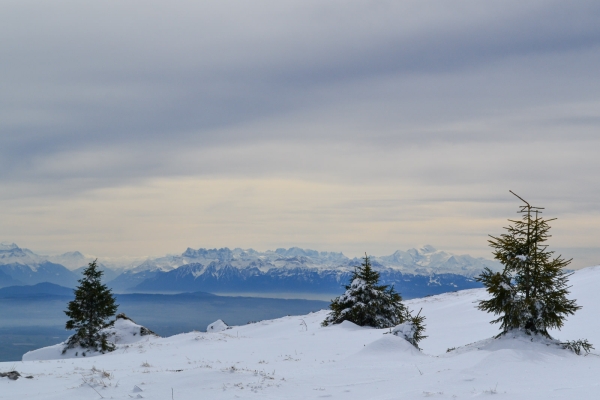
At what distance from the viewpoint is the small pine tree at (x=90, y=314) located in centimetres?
3397

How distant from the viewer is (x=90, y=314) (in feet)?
113

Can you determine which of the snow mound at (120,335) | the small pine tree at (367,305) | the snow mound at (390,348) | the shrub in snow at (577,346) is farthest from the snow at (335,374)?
the snow mound at (120,335)

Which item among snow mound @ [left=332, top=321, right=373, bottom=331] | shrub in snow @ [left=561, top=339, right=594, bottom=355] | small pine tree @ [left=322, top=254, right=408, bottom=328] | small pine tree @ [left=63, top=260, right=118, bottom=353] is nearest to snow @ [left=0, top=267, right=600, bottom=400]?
shrub in snow @ [left=561, top=339, right=594, bottom=355]

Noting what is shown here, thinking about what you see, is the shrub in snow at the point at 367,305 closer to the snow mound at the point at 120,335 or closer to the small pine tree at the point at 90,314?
the small pine tree at the point at 90,314

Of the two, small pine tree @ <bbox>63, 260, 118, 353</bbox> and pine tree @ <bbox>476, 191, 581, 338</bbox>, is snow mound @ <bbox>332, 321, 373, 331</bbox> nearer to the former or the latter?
pine tree @ <bbox>476, 191, 581, 338</bbox>

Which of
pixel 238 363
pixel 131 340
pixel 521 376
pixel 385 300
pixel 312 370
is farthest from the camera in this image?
pixel 131 340

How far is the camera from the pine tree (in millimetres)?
16188

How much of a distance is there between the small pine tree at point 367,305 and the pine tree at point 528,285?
36.5 feet

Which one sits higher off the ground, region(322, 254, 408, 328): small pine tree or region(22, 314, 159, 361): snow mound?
region(322, 254, 408, 328): small pine tree

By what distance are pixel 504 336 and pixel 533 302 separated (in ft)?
4.74

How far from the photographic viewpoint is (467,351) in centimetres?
1559

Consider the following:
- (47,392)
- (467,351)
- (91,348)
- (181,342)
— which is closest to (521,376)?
(467,351)

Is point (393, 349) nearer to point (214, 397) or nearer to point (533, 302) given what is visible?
point (533, 302)

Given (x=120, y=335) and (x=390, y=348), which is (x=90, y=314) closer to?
(x=120, y=335)
